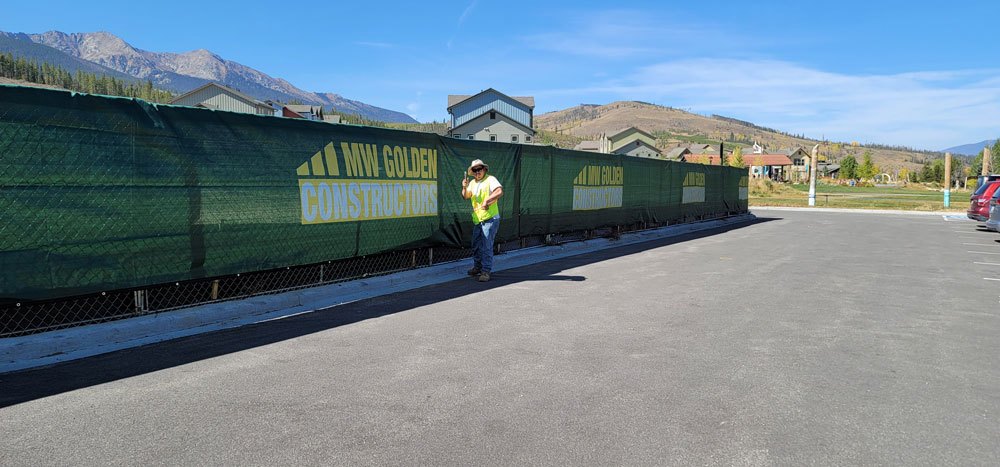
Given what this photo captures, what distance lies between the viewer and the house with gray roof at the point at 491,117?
244ft

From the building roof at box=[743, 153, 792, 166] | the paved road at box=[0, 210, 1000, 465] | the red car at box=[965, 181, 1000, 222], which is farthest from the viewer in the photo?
the building roof at box=[743, 153, 792, 166]

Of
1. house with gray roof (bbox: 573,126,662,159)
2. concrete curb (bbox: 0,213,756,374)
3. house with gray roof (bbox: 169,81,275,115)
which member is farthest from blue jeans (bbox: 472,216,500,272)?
house with gray roof (bbox: 573,126,662,159)

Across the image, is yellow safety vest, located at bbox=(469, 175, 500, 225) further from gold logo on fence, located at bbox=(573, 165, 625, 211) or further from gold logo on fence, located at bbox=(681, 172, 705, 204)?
gold logo on fence, located at bbox=(681, 172, 705, 204)

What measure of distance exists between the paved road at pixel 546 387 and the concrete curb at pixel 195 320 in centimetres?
36

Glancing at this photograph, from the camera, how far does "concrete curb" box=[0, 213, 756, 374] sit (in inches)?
208

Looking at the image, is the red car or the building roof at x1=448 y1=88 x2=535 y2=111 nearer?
the red car

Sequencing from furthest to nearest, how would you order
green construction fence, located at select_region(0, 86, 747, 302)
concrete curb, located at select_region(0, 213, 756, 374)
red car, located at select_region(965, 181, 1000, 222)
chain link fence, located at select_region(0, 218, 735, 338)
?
red car, located at select_region(965, 181, 1000, 222), chain link fence, located at select_region(0, 218, 735, 338), green construction fence, located at select_region(0, 86, 747, 302), concrete curb, located at select_region(0, 213, 756, 374)

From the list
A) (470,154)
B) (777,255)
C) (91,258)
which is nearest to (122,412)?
(91,258)

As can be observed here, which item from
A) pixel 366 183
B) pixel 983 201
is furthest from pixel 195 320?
pixel 983 201

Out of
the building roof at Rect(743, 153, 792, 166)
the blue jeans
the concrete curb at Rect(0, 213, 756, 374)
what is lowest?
the concrete curb at Rect(0, 213, 756, 374)

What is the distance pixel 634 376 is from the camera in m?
4.89

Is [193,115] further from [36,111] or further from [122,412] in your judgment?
[122,412]

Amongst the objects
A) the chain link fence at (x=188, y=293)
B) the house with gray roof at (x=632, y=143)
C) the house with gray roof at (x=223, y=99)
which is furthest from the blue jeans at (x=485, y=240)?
the house with gray roof at (x=632, y=143)

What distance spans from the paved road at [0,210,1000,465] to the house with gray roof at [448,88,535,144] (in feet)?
210
